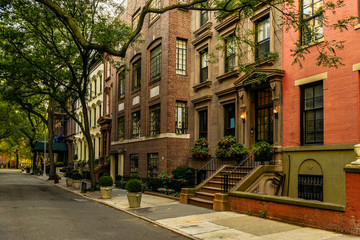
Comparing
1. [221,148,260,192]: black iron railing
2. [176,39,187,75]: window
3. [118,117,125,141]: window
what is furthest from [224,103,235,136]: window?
[118,117,125,141]: window

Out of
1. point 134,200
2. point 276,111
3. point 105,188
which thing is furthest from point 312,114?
point 105,188

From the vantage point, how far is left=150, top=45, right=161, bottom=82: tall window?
911 inches

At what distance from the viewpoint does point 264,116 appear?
52.6ft

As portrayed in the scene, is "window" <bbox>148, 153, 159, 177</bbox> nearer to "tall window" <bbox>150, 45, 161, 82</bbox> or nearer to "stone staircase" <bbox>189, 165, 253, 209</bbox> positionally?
"tall window" <bbox>150, 45, 161, 82</bbox>

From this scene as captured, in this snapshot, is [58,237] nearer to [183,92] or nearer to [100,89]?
[183,92]

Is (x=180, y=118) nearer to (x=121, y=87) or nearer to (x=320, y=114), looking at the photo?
(x=121, y=87)

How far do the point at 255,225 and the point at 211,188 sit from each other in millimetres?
4825

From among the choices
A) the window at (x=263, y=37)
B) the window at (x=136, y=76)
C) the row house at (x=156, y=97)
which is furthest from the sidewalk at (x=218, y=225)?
the window at (x=136, y=76)

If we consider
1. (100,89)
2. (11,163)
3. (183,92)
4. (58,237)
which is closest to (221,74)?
(183,92)

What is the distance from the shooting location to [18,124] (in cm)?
5250

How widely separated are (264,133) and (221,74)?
4.18 metres

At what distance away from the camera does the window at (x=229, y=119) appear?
17923 millimetres

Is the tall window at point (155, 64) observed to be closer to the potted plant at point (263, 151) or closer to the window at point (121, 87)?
the window at point (121, 87)

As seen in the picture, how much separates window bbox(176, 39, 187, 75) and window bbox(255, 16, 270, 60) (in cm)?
651
